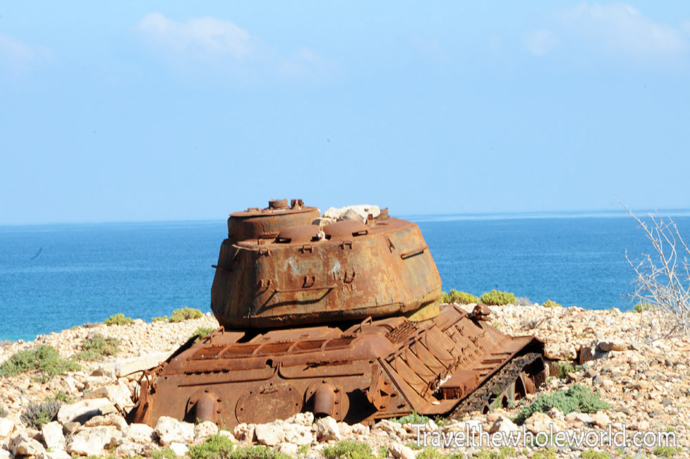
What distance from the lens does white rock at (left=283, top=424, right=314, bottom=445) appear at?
28.1 ft

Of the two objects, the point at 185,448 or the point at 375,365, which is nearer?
the point at 185,448

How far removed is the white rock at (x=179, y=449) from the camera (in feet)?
27.2

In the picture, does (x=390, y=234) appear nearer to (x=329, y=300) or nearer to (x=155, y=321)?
(x=329, y=300)

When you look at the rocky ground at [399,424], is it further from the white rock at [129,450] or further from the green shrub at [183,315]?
the green shrub at [183,315]

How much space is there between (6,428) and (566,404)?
651 cm

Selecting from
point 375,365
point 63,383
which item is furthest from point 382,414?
point 63,383

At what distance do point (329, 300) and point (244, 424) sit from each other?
2331 mm

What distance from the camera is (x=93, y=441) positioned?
8.73m

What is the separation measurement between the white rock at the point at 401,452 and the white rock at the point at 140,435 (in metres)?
2.48

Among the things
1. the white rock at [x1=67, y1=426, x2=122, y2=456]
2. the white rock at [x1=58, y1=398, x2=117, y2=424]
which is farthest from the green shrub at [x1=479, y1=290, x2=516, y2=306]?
the white rock at [x1=67, y1=426, x2=122, y2=456]

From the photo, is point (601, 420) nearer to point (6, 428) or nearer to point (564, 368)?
point (564, 368)

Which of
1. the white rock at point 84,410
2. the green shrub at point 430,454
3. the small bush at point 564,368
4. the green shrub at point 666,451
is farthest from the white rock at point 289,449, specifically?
the small bush at point 564,368

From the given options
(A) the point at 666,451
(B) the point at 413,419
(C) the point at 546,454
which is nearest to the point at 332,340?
(B) the point at 413,419

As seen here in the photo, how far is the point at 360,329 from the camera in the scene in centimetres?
1077
